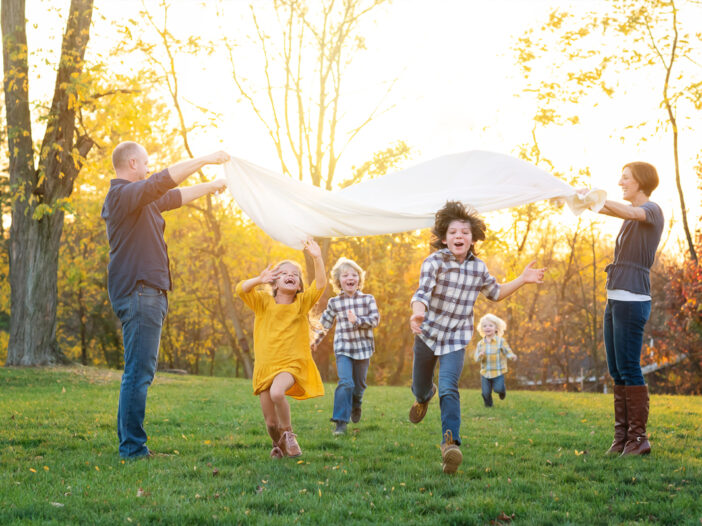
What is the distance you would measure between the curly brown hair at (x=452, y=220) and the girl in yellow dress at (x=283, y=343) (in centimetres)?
104

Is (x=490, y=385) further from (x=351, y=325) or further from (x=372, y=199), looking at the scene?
(x=372, y=199)

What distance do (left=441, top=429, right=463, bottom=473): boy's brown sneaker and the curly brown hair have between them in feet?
5.28

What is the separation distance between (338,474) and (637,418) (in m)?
2.76

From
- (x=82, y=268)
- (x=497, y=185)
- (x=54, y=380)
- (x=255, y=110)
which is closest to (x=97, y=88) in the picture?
(x=54, y=380)

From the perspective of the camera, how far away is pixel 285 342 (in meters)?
6.01

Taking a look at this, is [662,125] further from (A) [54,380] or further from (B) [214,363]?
(B) [214,363]

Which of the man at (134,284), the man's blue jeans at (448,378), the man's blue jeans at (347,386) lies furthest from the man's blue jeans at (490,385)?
the man at (134,284)

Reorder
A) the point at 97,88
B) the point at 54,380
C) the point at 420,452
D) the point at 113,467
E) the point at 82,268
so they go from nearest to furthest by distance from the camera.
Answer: the point at 113,467 → the point at 420,452 → the point at 54,380 → the point at 97,88 → the point at 82,268

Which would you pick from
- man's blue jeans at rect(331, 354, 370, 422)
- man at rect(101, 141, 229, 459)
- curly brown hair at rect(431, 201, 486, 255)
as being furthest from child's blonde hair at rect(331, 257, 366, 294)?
man at rect(101, 141, 229, 459)

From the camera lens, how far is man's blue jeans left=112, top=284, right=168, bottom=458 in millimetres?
5777

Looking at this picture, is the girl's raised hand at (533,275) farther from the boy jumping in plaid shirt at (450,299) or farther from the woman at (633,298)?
the woman at (633,298)

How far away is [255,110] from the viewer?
2417 cm

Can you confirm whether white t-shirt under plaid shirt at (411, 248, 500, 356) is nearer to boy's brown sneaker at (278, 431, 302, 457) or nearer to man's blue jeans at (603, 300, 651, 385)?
man's blue jeans at (603, 300, 651, 385)

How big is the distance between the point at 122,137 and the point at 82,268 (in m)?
8.87
